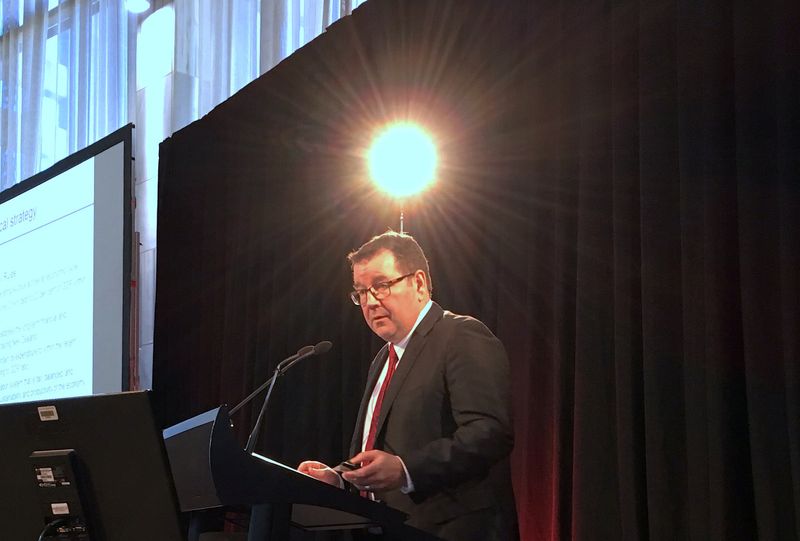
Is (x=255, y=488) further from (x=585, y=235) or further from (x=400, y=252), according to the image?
(x=585, y=235)

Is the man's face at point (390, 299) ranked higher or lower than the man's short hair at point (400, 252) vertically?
lower

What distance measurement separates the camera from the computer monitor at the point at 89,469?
1570 millimetres

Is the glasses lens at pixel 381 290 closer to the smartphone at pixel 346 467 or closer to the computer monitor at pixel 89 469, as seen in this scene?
the smartphone at pixel 346 467

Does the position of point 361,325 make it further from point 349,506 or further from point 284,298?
Result: point 349,506

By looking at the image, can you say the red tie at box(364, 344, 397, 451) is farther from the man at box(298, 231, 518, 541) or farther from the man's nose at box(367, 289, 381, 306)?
the man's nose at box(367, 289, 381, 306)

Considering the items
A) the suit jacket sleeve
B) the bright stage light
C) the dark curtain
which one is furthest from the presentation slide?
the suit jacket sleeve

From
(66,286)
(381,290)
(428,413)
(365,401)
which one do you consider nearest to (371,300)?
(381,290)

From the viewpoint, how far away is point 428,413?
2309 millimetres

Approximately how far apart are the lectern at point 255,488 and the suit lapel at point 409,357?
633 millimetres

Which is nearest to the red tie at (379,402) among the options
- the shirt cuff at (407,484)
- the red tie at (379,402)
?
the red tie at (379,402)

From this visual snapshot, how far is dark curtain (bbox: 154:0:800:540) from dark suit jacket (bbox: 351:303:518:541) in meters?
0.41

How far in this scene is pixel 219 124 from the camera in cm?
474

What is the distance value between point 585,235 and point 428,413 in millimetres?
762

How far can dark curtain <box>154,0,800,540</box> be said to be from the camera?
2.22 meters
